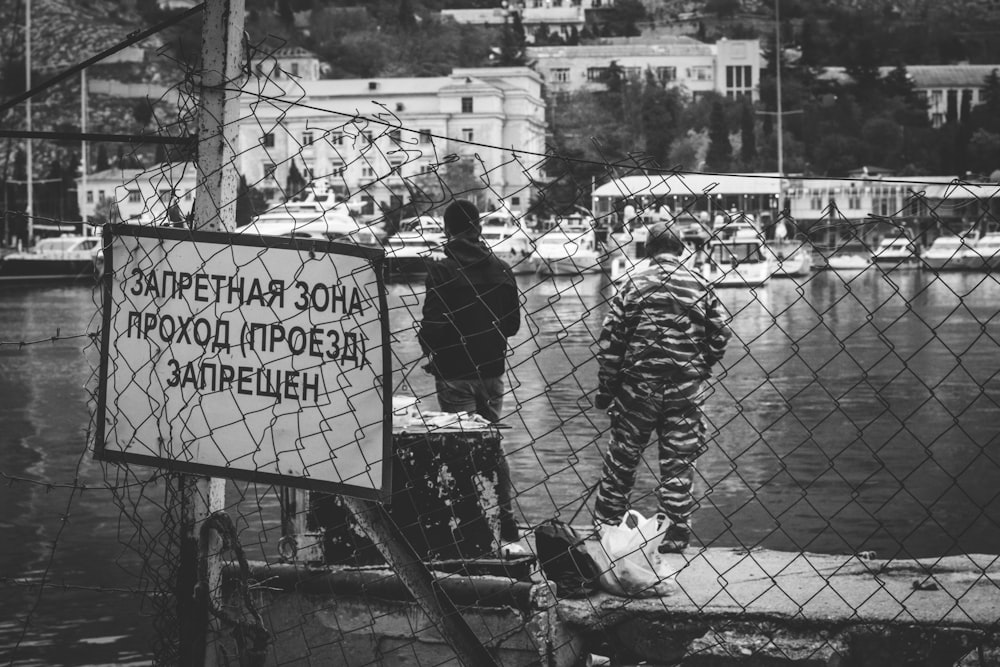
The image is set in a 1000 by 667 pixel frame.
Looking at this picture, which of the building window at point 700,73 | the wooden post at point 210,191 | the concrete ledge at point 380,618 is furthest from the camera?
the building window at point 700,73

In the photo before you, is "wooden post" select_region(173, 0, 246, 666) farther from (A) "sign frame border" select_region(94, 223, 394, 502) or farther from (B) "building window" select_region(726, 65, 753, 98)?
(B) "building window" select_region(726, 65, 753, 98)

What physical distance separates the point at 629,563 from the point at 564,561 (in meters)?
0.23

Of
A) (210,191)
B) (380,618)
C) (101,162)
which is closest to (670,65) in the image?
(101,162)

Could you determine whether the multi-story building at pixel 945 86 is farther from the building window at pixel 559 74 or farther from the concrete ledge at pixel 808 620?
the concrete ledge at pixel 808 620

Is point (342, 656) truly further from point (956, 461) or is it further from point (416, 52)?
point (416, 52)

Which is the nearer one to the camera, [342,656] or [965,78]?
[342,656]

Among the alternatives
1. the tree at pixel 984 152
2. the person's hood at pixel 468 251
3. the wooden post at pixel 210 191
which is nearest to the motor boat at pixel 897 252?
the wooden post at pixel 210 191

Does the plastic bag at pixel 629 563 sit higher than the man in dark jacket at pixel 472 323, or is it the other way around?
the man in dark jacket at pixel 472 323

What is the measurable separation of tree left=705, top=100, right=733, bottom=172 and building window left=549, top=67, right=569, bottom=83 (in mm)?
32262

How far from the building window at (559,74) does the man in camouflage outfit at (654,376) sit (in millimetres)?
167914

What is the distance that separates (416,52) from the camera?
18938 cm

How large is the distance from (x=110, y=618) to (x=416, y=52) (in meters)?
189

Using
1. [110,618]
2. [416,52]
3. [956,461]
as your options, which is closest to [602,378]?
[110,618]

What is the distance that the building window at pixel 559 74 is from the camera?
559 ft
